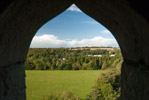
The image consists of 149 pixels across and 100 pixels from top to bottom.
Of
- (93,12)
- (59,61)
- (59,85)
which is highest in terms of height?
(93,12)

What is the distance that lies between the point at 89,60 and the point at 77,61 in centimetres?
429

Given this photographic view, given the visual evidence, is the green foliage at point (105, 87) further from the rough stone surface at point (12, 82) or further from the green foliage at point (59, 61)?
the green foliage at point (59, 61)

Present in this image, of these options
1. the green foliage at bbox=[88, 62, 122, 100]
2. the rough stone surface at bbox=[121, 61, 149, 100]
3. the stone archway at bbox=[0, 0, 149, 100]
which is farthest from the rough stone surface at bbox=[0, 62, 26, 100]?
the green foliage at bbox=[88, 62, 122, 100]

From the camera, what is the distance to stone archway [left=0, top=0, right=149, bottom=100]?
125 cm

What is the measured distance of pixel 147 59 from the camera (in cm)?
133

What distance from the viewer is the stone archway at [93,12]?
1252 millimetres

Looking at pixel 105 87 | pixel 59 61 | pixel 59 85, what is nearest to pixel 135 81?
pixel 105 87

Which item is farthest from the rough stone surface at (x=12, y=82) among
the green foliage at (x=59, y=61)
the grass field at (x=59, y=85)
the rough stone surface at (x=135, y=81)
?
the green foliage at (x=59, y=61)

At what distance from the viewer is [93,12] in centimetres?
183

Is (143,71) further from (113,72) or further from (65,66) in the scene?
(65,66)

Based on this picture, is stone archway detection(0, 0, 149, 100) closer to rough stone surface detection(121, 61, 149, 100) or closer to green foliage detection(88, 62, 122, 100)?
rough stone surface detection(121, 61, 149, 100)

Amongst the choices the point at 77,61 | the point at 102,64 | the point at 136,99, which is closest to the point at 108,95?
the point at 136,99

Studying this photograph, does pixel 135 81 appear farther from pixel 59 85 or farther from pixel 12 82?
pixel 59 85

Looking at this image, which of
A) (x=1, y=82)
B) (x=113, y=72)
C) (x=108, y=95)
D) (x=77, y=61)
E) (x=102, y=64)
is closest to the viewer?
(x=1, y=82)
